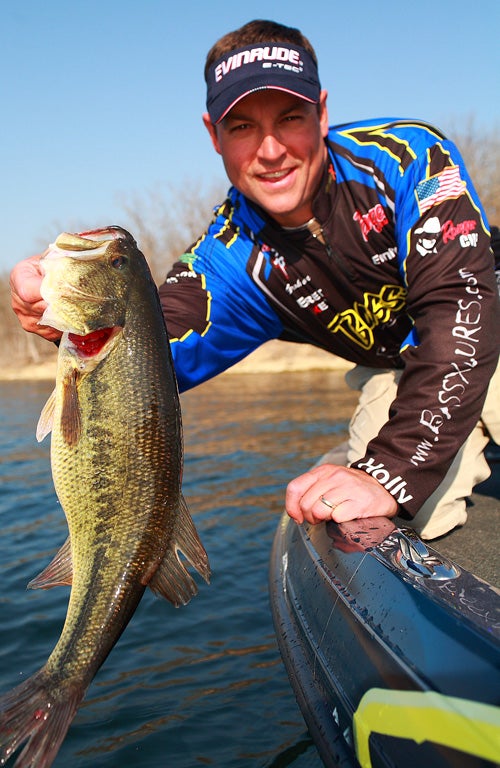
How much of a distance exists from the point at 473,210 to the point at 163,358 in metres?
1.68

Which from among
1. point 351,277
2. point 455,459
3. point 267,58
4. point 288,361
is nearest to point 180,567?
point 455,459

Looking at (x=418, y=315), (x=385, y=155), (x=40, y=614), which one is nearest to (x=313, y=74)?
(x=385, y=155)

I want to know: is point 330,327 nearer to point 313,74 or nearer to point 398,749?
point 313,74

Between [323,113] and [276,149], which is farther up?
[323,113]

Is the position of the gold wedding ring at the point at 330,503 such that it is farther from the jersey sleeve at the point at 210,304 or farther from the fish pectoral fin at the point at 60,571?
the jersey sleeve at the point at 210,304

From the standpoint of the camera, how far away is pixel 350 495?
9.53 feet

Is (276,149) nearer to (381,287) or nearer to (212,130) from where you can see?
(212,130)

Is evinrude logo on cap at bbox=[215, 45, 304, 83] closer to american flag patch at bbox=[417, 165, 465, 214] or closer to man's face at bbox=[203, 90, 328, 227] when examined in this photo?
man's face at bbox=[203, 90, 328, 227]

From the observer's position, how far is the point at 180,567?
103 inches

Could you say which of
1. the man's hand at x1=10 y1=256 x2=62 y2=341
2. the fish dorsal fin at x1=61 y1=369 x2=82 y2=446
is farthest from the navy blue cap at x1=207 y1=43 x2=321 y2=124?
the fish dorsal fin at x1=61 y1=369 x2=82 y2=446

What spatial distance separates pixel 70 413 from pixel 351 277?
6.20ft

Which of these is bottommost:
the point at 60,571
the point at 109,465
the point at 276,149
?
the point at 60,571

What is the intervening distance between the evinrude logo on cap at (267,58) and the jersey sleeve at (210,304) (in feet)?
3.13

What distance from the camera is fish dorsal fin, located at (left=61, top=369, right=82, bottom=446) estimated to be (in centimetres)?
258
